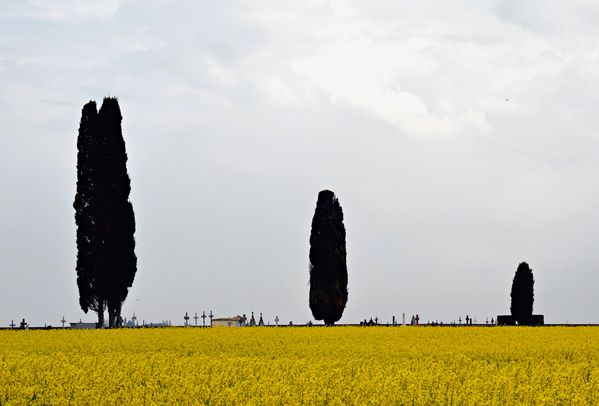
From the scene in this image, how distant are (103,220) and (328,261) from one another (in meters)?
16.3

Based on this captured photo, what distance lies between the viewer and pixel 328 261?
59.4 metres

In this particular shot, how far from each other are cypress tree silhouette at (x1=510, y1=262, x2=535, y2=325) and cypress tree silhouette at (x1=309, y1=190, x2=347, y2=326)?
42.3 ft

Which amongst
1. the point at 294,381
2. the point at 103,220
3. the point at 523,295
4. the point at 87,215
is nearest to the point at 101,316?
the point at 103,220

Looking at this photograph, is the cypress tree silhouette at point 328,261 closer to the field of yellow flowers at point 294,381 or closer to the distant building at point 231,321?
the distant building at point 231,321

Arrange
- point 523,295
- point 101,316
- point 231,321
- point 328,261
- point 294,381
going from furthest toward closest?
point 231,321 → point 523,295 → point 328,261 → point 101,316 → point 294,381

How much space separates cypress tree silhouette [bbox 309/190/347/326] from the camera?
192 ft

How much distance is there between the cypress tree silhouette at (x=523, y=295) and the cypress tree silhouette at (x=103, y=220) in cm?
2809

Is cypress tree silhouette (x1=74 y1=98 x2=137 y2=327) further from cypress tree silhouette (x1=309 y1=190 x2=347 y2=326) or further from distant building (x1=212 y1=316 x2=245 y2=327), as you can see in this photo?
distant building (x1=212 y1=316 x2=245 y2=327)

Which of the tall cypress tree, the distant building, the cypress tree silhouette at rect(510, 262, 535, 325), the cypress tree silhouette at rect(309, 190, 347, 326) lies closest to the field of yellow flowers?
the tall cypress tree

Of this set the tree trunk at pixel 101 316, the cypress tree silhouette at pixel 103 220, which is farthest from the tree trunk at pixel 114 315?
the tree trunk at pixel 101 316

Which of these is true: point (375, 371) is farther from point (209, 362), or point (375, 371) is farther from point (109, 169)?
point (109, 169)

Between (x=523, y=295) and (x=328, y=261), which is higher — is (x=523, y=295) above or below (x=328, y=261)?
below

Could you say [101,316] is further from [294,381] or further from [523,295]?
[294,381]

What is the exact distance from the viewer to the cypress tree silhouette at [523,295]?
206 ft
